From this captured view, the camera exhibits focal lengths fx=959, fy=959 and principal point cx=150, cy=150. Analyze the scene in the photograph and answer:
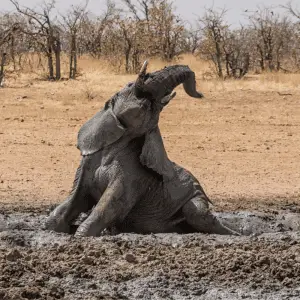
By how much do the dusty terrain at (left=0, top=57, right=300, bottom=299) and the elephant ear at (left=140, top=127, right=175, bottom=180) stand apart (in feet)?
1.74

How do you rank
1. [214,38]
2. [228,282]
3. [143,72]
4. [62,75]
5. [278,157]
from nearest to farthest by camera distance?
1. [228,282]
2. [143,72]
3. [278,157]
4. [62,75]
5. [214,38]

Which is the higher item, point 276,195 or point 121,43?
point 121,43

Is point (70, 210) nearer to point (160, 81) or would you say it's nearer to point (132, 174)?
point (132, 174)

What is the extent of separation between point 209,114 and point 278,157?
8.90 ft

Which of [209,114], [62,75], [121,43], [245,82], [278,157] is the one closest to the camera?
[278,157]

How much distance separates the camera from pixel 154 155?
6.88 meters

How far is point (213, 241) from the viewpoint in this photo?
21.8ft

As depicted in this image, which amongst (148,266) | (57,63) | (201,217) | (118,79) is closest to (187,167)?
(201,217)

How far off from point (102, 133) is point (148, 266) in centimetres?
125

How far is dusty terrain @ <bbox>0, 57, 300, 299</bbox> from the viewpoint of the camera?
5715mm

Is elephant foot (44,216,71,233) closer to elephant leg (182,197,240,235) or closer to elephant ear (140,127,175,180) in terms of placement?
elephant ear (140,127,175,180)

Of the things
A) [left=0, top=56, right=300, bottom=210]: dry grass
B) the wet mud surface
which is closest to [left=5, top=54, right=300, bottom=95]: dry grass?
[left=0, top=56, right=300, bottom=210]: dry grass

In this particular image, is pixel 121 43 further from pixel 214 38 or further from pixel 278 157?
pixel 278 157

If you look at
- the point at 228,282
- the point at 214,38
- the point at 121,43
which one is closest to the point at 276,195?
the point at 228,282
